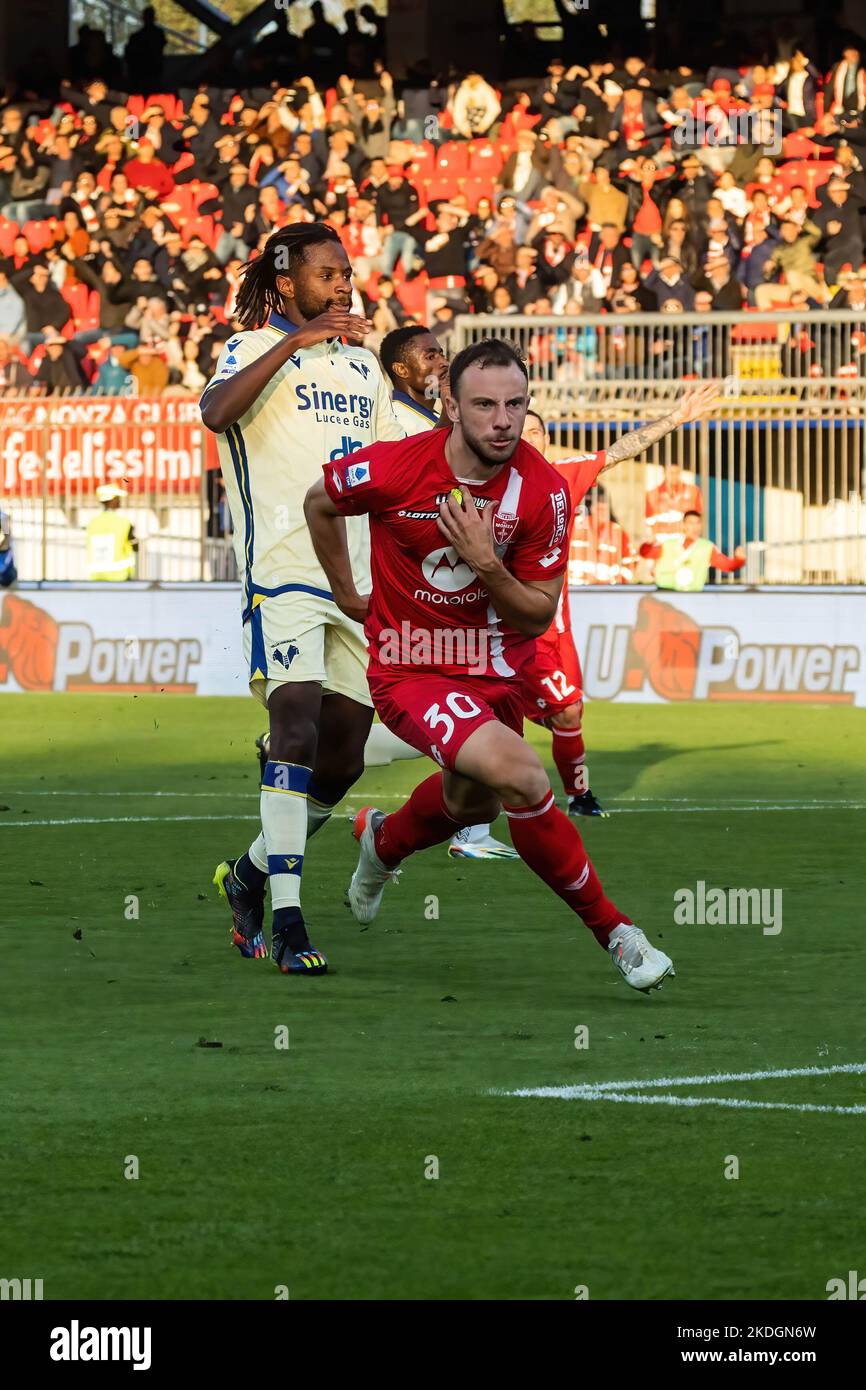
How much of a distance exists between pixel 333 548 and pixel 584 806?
5268mm

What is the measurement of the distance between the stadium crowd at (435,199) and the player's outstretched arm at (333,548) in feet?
53.6

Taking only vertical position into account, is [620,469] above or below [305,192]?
below

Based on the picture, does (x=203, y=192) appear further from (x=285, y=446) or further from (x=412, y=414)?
(x=285, y=446)

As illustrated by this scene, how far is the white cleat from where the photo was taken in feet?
22.9

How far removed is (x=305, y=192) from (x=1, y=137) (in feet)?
18.2

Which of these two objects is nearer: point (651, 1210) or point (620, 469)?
point (651, 1210)

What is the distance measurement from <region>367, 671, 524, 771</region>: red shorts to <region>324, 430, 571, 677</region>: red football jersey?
0.05 meters

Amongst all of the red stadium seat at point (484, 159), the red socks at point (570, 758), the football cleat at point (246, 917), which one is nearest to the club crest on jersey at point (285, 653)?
the football cleat at point (246, 917)

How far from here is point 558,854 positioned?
22.9 feet

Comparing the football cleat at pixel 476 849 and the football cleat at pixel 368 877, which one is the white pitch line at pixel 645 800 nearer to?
the football cleat at pixel 476 849

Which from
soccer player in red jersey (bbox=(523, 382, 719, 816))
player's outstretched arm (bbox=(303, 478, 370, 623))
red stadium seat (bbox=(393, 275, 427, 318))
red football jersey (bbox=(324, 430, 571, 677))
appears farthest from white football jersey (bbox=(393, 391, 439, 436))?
red stadium seat (bbox=(393, 275, 427, 318))

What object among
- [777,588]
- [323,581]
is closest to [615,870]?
[323,581]

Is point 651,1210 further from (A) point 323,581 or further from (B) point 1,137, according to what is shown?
(B) point 1,137

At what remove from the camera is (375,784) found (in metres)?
14.5
